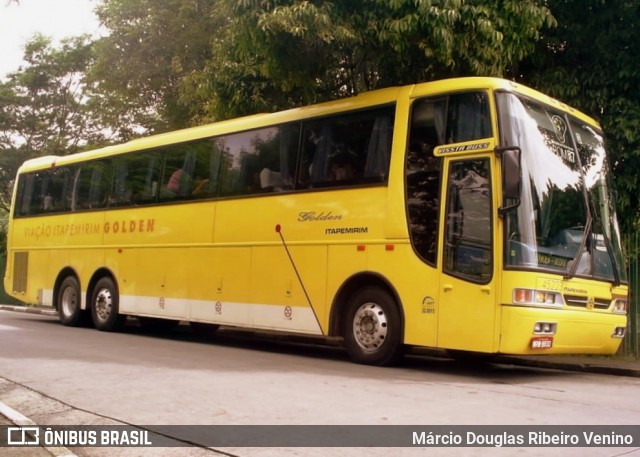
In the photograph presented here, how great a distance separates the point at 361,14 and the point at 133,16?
32.7ft

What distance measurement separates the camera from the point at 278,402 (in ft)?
20.6

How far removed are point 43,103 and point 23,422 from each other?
24.6m

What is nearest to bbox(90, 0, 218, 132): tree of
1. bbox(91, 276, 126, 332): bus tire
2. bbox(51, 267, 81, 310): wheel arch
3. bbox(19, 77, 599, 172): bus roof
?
bbox(19, 77, 599, 172): bus roof

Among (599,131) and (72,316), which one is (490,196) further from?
(72,316)

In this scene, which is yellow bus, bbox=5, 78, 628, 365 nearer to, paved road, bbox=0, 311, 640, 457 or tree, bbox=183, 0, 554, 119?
paved road, bbox=0, 311, 640, 457

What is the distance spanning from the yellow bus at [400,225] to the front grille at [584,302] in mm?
24

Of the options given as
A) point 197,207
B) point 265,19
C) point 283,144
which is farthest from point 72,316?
point 265,19

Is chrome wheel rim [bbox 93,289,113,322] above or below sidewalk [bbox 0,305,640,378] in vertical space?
above

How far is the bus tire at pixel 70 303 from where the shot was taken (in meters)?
14.8

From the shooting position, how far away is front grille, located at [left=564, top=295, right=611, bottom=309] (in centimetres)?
798

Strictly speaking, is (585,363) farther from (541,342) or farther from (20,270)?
(20,270)

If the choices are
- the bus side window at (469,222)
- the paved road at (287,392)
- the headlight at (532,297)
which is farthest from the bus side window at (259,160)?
the headlight at (532,297)

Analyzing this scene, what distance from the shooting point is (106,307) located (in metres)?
14.0

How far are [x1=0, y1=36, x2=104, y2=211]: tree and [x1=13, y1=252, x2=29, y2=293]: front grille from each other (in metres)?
11.0
